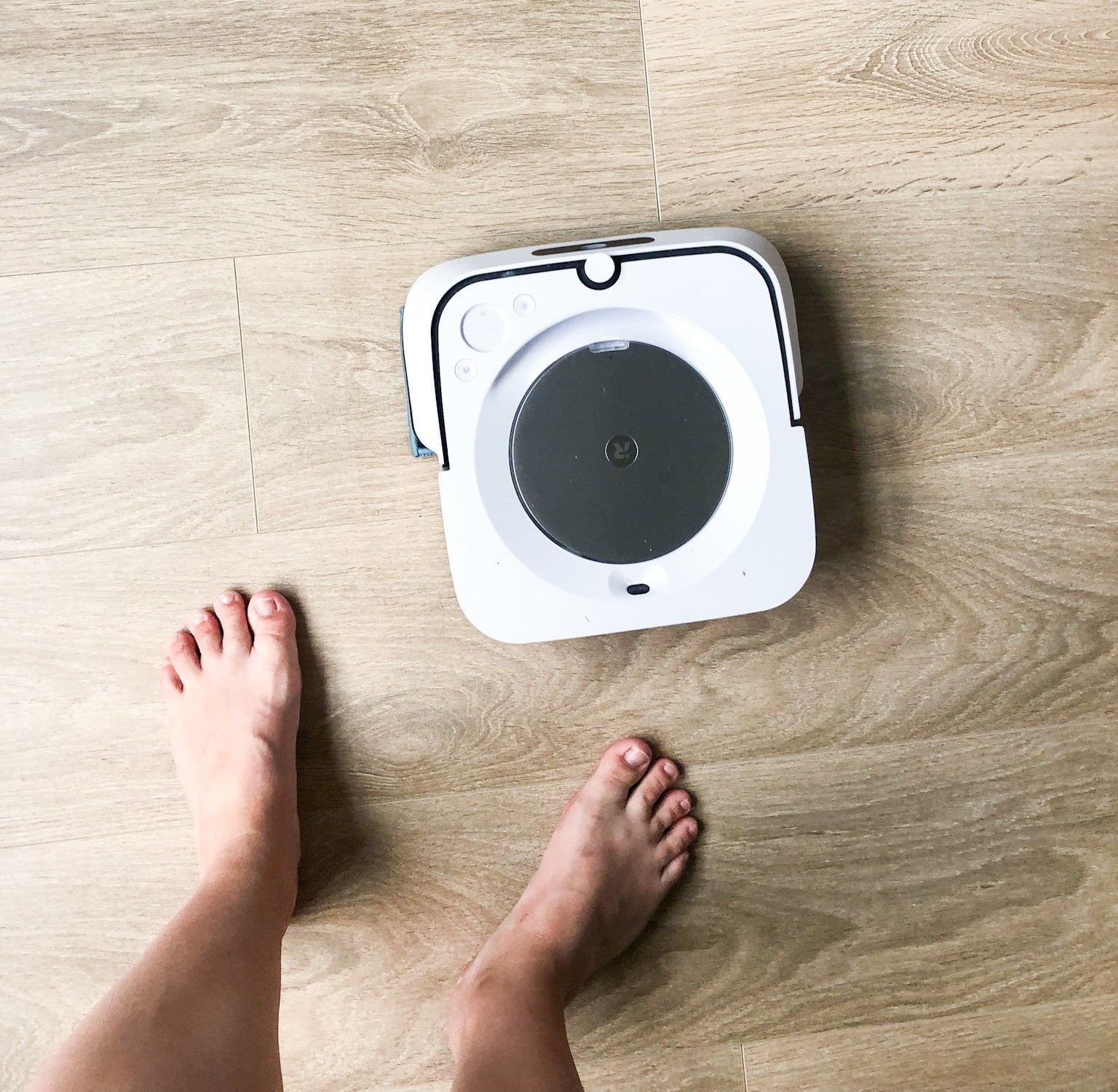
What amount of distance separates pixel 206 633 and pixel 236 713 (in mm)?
67

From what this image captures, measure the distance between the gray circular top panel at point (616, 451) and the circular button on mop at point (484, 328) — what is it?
0.04 metres

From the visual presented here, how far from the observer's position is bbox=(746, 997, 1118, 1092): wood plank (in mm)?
754

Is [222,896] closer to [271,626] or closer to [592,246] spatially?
[271,626]

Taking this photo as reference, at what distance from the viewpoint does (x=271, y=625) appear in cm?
71

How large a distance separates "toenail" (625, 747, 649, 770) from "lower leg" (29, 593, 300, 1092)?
0.26 m

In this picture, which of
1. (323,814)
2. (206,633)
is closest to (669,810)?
(323,814)

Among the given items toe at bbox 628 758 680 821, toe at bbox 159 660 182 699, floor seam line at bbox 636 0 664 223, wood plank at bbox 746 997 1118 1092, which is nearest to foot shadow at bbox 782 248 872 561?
floor seam line at bbox 636 0 664 223

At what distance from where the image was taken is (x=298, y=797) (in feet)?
2.42

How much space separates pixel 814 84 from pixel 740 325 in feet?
0.82

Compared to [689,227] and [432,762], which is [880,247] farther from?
[432,762]

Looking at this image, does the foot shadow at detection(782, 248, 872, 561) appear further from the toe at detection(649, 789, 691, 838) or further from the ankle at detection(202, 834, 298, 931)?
the ankle at detection(202, 834, 298, 931)

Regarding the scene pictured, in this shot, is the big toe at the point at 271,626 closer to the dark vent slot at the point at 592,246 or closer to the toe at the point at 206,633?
the toe at the point at 206,633

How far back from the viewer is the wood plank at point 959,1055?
29.7 inches

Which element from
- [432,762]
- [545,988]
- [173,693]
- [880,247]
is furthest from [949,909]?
[173,693]
